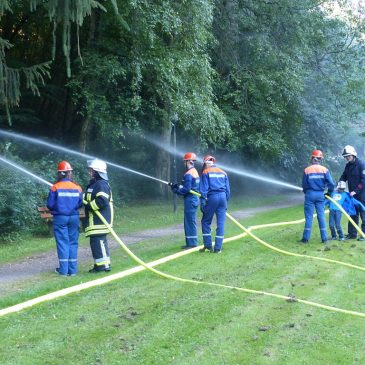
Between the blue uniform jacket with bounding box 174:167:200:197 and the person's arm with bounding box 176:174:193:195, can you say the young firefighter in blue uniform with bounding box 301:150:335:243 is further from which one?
the person's arm with bounding box 176:174:193:195

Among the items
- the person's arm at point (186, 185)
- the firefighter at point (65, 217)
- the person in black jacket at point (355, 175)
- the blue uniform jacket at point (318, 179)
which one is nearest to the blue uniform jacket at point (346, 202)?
the person in black jacket at point (355, 175)

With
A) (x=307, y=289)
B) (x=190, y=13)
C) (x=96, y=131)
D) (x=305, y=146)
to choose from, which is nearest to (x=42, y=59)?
(x=96, y=131)

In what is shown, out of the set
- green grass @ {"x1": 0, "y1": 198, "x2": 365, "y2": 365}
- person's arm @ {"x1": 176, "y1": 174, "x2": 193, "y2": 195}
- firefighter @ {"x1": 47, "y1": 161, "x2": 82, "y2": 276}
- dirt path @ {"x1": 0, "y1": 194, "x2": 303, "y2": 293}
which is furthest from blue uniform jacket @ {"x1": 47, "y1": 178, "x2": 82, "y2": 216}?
person's arm @ {"x1": 176, "y1": 174, "x2": 193, "y2": 195}

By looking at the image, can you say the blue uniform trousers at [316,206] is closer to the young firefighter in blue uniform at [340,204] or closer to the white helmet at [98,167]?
the young firefighter in blue uniform at [340,204]

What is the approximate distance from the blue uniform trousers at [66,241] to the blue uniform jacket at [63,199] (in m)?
0.10

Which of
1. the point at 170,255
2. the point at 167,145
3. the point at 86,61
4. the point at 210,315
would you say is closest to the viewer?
the point at 210,315

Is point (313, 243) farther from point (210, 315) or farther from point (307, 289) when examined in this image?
point (210, 315)

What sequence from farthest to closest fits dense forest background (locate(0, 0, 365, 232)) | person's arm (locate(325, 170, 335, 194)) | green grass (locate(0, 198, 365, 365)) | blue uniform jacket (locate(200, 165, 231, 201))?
dense forest background (locate(0, 0, 365, 232)), person's arm (locate(325, 170, 335, 194)), blue uniform jacket (locate(200, 165, 231, 201)), green grass (locate(0, 198, 365, 365))

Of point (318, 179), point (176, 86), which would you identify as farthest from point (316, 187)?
point (176, 86)

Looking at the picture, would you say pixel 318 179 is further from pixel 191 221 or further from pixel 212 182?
pixel 191 221

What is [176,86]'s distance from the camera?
18.3 m

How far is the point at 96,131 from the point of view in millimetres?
23359

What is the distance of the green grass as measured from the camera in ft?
19.4

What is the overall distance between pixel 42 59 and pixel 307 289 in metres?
17.1
